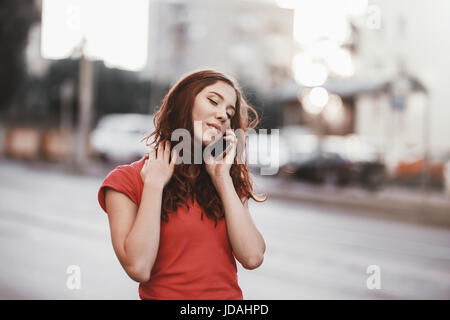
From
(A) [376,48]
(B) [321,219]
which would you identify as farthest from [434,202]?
(A) [376,48]

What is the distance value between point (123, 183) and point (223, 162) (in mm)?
319

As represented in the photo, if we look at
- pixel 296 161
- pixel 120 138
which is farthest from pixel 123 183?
pixel 120 138

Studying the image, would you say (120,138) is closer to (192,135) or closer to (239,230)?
(192,135)

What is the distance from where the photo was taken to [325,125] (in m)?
40.5

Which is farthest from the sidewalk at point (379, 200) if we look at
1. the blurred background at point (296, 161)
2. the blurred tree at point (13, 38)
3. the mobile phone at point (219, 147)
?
the blurred tree at point (13, 38)

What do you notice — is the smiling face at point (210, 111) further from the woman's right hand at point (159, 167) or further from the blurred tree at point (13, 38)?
the blurred tree at point (13, 38)

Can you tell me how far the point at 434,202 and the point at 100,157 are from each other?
45.2ft

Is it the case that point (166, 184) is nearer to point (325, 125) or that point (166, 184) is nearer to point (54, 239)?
point (54, 239)

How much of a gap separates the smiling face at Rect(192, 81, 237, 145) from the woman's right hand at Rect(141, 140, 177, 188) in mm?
119

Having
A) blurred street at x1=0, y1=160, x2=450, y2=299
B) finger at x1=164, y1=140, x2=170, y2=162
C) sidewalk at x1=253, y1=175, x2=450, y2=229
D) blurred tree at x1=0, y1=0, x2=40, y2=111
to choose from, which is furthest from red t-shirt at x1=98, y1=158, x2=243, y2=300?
blurred tree at x1=0, y1=0, x2=40, y2=111

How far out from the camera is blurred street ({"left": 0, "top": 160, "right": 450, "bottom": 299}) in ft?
18.4

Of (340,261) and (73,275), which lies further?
(340,261)
